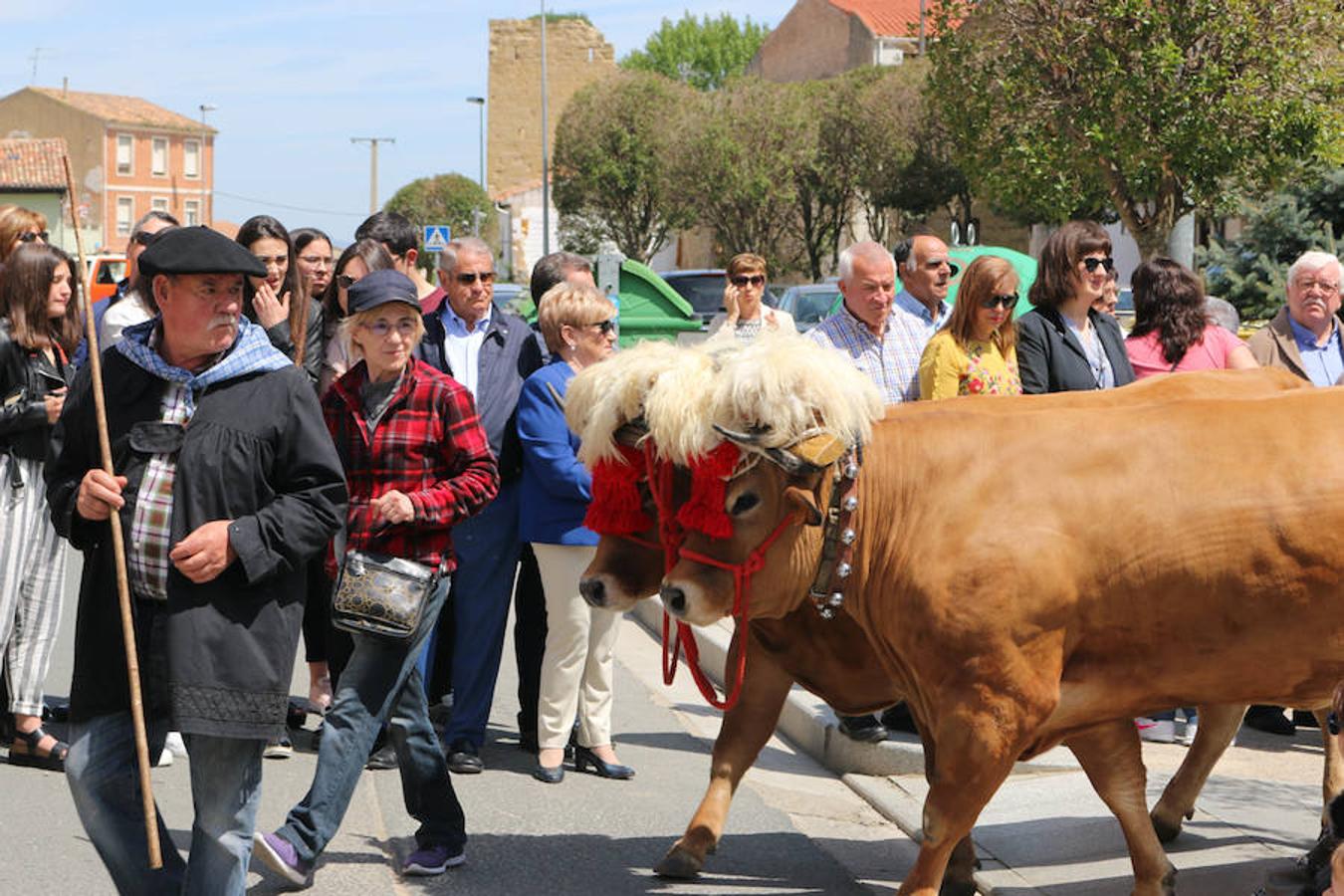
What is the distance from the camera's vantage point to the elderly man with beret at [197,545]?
165 inches

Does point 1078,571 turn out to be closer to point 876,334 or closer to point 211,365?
point 211,365

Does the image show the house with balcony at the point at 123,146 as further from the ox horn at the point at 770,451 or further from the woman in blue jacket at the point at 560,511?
the ox horn at the point at 770,451

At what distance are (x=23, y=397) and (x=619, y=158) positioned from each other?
51.9 metres

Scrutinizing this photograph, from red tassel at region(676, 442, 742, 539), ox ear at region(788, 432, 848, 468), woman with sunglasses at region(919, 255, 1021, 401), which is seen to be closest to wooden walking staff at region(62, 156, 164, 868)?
red tassel at region(676, 442, 742, 539)

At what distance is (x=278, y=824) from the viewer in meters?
6.23

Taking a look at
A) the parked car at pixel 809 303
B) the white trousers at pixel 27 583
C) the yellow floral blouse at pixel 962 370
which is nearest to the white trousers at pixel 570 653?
the yellow floral blouse at pixel 962 370

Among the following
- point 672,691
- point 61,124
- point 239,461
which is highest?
point 61,124

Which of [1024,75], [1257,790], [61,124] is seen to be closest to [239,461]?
[1257,790]

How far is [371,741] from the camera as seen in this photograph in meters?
5.47

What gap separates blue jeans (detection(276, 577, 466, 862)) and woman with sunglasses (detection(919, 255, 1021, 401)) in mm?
2372

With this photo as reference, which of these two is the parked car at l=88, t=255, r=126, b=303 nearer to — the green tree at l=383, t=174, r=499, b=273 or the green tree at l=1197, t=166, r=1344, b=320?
the green tree at l=1197, t=166, r=1344, b=320

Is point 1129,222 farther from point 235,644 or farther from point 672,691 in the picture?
point 235,644

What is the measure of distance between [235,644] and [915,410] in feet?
6.87

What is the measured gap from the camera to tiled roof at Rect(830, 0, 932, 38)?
64.9 meters
